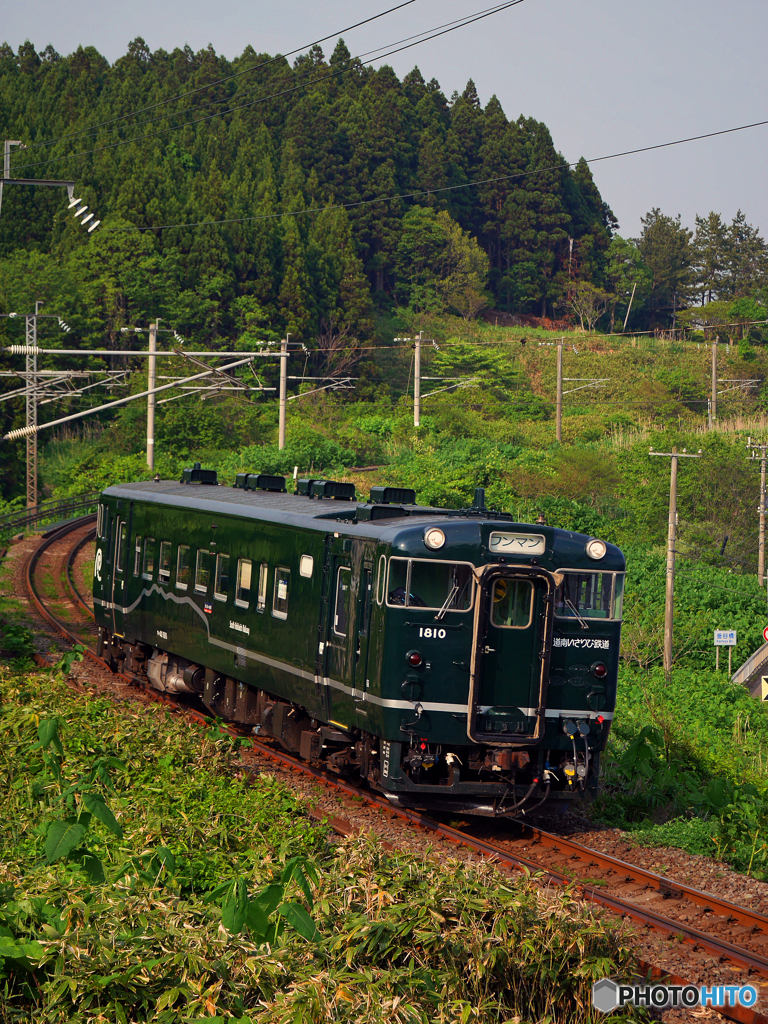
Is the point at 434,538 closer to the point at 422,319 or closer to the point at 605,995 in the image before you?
the point at 605,995

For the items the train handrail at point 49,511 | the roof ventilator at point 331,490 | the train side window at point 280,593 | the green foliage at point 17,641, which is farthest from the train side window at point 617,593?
the train handrail at point 49,511

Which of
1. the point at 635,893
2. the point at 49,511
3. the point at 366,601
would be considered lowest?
the point at 49,511

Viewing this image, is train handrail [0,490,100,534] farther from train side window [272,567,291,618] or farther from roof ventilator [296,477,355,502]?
train side window [272,567,291,618]

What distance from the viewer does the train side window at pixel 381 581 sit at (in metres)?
11.2

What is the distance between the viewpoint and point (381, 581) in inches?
443

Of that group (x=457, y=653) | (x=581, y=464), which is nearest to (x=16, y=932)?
(x=457, y=653)

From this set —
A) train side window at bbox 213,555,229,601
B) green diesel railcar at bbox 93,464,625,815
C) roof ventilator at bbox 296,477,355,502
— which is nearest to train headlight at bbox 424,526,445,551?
green diesel railcar at bbox 93,464,625,815

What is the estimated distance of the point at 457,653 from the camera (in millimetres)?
11062

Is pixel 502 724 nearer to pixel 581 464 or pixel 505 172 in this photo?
pixel 581 464

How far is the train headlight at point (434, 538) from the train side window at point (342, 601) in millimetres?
1380

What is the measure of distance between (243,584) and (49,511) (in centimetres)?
2893

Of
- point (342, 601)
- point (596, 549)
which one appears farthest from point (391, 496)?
point (596, 549)

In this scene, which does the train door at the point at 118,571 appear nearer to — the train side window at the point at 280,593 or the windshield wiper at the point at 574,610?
the train side window at the point at 280,593

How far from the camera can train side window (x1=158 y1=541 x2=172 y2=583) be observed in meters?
17.4
